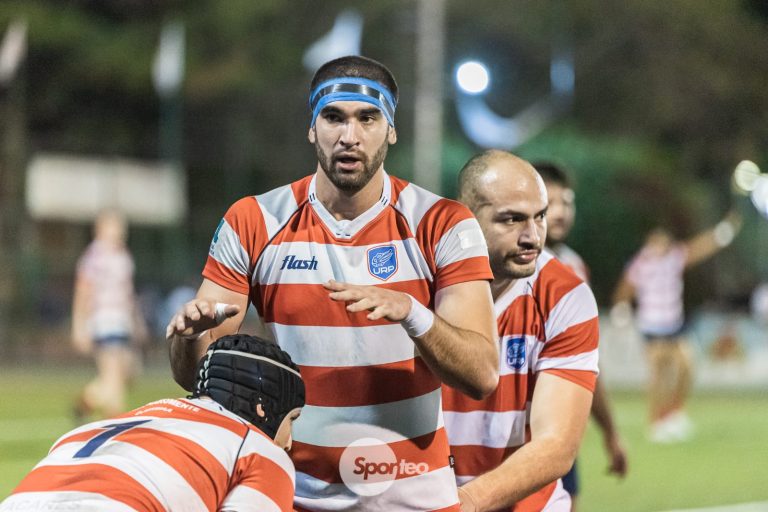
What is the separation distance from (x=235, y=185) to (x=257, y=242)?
3741 cm

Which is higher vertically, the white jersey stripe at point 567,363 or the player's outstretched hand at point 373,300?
the player's outstretched hand at point 373,300

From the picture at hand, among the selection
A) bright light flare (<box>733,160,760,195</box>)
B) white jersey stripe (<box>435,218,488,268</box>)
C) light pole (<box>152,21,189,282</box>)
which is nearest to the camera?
white jersey stripe (<box>435,218,488,268</box>)

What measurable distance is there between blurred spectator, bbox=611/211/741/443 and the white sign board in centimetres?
2157

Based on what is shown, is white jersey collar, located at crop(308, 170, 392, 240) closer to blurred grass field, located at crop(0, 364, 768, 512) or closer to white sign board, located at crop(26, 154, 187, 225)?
blurred grass field, located at crop(0, 364, 768, 512)

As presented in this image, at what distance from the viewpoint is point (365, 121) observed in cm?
453

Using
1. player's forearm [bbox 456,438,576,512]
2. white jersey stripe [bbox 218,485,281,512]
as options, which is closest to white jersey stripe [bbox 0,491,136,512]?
white jersey stripe [bbox 218,485,281,512]

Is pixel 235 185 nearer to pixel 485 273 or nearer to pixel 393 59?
pixel 393 59

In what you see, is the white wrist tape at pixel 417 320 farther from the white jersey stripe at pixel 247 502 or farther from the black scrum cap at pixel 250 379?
the white jersey stripe at pixel 247 502

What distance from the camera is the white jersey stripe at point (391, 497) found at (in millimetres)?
4547

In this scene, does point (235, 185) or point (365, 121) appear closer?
point (365, 121)

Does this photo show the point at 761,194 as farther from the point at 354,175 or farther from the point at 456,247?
the point at 354,175

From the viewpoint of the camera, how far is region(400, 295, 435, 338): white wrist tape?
4.09 meters

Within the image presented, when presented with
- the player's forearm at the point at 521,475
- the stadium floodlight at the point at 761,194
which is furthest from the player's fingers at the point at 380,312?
the stadium floodlight at the point at 761,194

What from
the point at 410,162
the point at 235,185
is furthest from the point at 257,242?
the point at 410,162
